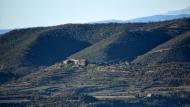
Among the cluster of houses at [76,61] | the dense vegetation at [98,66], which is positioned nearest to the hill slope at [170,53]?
the dense vegetation at [98,66]

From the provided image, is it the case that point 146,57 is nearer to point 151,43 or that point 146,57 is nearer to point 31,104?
point 151,43

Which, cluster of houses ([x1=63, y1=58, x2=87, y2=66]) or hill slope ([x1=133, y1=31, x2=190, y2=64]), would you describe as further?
cluster of houses ([x1=63, y1=58, x2=87, y2=66])

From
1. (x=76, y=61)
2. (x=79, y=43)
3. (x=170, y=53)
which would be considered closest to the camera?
(x=170, y=53)

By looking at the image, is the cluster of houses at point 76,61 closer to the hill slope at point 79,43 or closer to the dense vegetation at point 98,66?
the dense vegetation at point 98,66

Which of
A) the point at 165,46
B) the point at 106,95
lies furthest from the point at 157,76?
the point at 165,46

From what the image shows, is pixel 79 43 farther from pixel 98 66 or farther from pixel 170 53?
pixel 170 53

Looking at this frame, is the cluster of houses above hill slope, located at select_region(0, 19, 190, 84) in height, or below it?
below

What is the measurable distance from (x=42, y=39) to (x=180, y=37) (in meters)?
38.7

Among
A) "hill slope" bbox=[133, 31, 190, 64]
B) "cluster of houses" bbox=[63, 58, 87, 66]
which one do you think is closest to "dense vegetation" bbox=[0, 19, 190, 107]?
"hill slope" bbox=[133, 31, 190, 64]

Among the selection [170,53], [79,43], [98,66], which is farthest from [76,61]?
[79,43]

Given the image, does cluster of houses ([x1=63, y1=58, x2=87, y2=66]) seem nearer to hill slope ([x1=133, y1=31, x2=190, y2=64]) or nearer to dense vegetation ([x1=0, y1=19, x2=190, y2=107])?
dense vegetation ([x1=0, y1=19, x2=190, y2=107])

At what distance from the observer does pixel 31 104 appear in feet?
298

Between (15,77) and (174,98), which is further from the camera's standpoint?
(15,77)

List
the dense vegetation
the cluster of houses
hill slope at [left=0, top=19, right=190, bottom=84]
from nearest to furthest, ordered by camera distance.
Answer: the dense vegetation < the cluster of houses < hill slope at [left=0, top=19, right=190, bottom=84]
